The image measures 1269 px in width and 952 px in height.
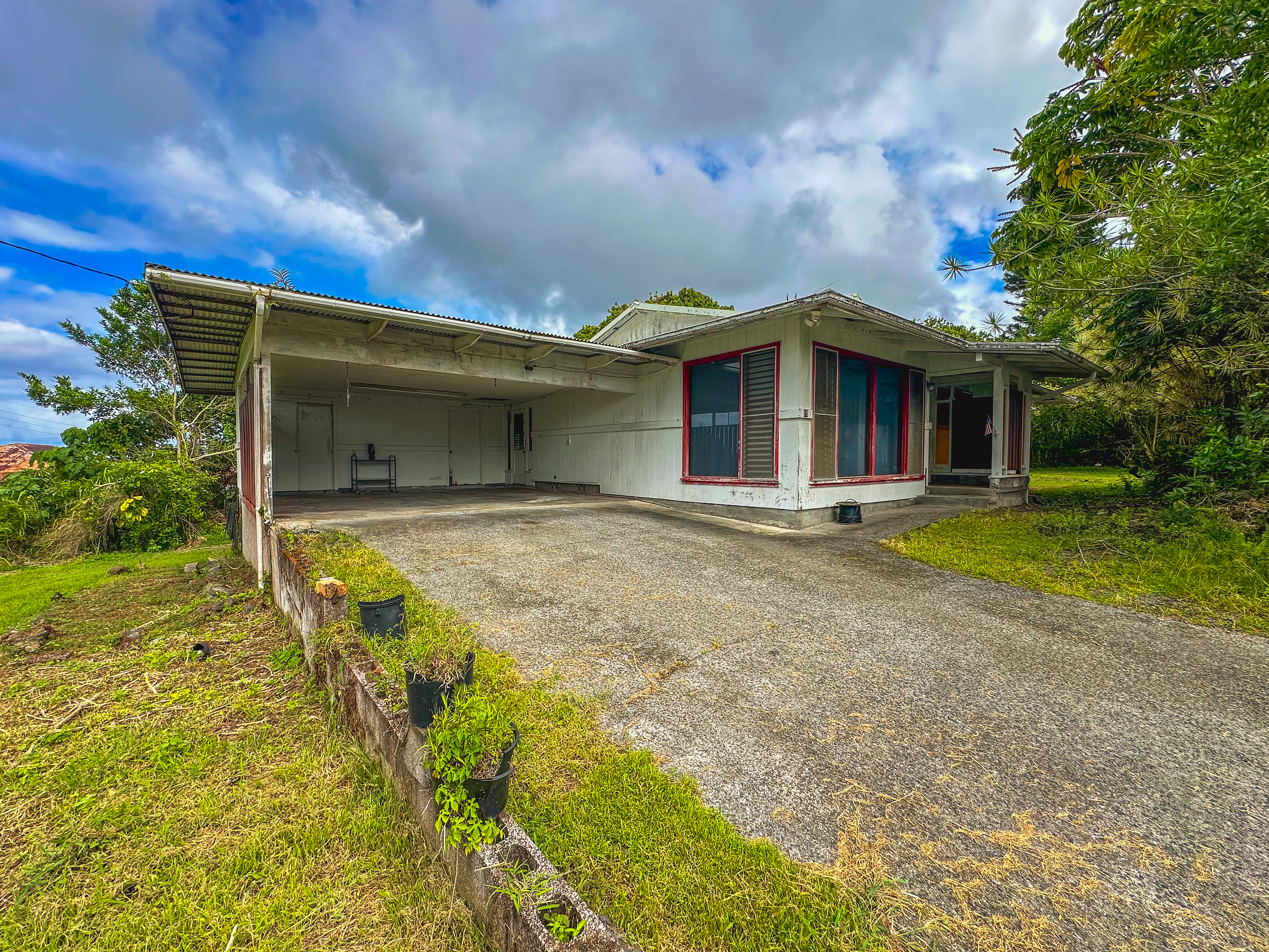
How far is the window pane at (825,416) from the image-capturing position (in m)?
6.67

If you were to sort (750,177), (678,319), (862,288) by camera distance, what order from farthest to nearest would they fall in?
(862,288)
(750,177)
(678,319)

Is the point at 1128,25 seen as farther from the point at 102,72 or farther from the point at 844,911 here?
Result: the point at 102,72

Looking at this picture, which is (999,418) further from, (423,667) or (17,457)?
(17,457)

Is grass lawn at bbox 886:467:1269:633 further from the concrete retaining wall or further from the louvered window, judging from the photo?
the concrete retaining wall

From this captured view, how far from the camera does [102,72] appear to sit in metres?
7.60

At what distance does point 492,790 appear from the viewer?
4.78ft

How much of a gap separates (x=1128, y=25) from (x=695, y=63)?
5285mm

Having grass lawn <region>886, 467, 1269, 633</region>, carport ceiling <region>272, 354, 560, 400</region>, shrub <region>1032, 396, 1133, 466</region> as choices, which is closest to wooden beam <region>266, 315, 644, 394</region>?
carport ceiling <region>272, 354, 560, 400</region>

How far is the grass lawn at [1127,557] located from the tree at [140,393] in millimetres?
14139

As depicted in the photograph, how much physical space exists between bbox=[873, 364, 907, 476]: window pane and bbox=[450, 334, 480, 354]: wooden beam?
5.87m

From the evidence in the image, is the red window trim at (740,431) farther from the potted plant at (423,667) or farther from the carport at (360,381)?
the potted plant at (423,667)

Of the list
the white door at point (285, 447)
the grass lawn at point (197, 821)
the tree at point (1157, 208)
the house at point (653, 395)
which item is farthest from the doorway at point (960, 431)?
the white door at point (285, 447)

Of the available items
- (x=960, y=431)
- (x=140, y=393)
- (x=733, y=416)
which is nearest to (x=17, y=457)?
(x=140, y=393)

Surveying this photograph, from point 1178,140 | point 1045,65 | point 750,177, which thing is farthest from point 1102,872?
point 750,177
